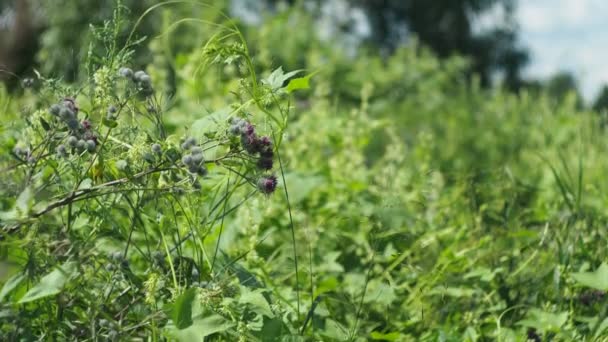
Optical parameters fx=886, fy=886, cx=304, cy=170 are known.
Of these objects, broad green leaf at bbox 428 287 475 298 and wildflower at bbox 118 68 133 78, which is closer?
wildflower at bbox 118 68 133 78

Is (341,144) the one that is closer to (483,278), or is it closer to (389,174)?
(389,174)

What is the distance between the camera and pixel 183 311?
48.1 inches

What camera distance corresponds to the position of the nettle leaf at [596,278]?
1.54 metres

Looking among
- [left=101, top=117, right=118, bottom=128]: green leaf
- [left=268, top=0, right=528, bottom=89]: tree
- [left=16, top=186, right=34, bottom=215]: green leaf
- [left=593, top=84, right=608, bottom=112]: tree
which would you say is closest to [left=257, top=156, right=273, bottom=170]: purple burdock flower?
[left=101, top=117, right=118, bottom=128]: green leaf

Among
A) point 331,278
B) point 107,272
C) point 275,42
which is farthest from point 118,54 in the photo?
point 275,42

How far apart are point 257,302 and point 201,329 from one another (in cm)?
13

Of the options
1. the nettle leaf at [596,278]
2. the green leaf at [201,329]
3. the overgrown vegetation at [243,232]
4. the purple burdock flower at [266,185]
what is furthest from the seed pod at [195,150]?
the nettle leaf at [596,278]

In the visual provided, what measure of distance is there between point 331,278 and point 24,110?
2.77ft

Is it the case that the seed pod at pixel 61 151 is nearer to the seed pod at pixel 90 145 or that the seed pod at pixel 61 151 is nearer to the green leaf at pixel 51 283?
the seed pod at pixel 90 145

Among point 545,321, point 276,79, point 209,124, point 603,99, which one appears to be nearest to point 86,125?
point 209,124

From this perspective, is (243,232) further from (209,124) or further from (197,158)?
(197,158)

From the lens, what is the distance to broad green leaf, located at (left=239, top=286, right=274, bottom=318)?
52.7 inches

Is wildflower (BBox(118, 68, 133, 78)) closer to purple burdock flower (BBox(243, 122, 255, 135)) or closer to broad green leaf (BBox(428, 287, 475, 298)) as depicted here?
purple burdock flower (BBox(243, 122, 255, 135))

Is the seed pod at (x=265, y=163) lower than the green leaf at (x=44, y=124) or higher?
lower
